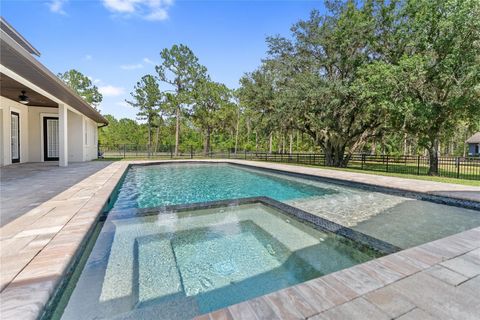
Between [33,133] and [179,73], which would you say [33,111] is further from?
[179,73]

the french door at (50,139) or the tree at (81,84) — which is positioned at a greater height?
the tree at (81,84)

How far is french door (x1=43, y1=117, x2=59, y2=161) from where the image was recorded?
37.3ft

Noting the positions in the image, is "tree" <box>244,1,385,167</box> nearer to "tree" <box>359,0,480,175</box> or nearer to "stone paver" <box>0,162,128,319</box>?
"tree" <box>359,0,480,175</box>

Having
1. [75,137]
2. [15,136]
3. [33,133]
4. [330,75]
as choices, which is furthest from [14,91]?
[330,75]

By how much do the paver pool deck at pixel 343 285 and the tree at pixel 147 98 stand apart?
2150cm

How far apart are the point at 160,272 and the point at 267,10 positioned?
40.2 ft

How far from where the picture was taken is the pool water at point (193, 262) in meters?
2.13

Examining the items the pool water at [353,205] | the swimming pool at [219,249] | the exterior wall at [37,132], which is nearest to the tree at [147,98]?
the exterior wall at [37,132]

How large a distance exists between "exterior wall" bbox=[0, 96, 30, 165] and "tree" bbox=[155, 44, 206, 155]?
11.7 meters

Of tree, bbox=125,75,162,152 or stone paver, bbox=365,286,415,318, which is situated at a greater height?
tree, bbox=125,75,162,152

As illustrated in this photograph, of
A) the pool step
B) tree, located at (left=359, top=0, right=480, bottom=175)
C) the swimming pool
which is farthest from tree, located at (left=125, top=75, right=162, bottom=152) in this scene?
the pool step

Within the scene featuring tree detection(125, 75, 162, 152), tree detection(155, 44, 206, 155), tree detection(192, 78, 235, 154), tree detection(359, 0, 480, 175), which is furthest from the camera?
tree detection(125, 75, 162, 152)

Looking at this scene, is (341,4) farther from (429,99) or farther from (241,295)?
(241,295)

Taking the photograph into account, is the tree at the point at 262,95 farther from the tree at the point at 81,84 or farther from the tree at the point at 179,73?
the tree at the point at 81,84
